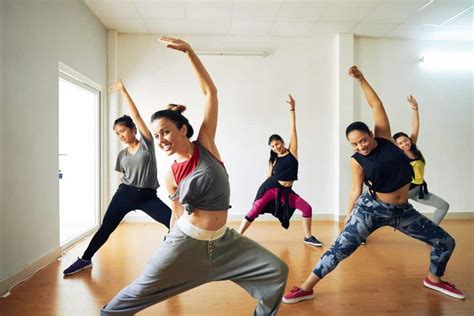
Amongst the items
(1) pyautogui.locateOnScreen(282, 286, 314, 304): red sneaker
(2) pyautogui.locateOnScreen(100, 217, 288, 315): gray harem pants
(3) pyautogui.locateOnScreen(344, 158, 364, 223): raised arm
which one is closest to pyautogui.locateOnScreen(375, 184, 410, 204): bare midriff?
(3) pyautogui.locateOnScreen(344, 158, 364, 223): raised arm

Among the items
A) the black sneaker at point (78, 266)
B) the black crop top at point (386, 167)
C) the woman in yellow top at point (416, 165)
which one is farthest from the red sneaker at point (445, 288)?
the black sneaker at point (78, 266)

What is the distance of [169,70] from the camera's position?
4938 millimetres

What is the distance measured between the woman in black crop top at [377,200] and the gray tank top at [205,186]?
1013mm

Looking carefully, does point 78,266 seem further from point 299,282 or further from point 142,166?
point 299,282

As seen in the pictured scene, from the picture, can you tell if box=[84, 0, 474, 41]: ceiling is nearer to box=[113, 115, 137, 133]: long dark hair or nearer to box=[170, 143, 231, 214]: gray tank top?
box=[113, 115, 137, 133]: long dark hair

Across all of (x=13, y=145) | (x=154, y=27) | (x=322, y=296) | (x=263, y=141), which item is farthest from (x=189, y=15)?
(x=322, y=296)

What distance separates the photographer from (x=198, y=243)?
1.47 meters

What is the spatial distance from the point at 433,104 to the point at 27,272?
18.4ft

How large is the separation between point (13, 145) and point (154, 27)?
285 cm

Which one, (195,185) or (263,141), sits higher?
(263,141)

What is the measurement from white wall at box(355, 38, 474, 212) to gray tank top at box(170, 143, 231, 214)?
4.37 meters

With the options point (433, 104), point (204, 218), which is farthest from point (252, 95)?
point (204, 218)

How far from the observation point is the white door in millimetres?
4473

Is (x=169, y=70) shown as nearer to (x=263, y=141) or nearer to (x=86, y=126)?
(x=86, y=126)
